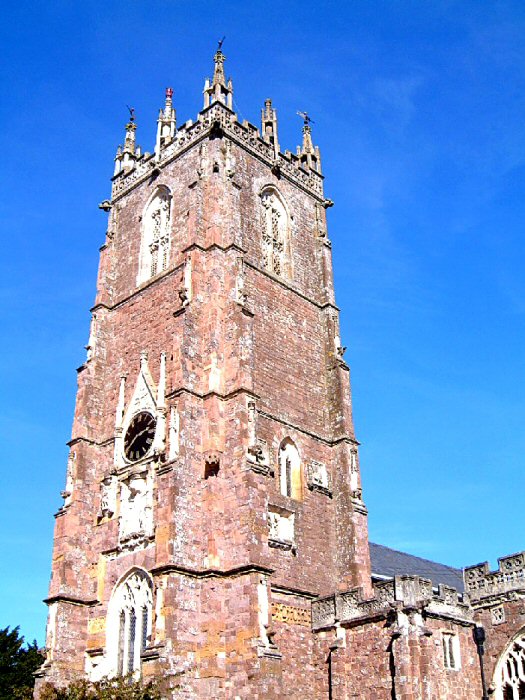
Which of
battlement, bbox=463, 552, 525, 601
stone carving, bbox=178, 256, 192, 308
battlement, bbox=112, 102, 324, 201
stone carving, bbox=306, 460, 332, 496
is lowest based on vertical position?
battlement, bbox=463, 552, 525, 601

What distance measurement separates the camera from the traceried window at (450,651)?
76.8 feet

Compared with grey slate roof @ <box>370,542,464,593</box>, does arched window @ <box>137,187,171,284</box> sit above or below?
above

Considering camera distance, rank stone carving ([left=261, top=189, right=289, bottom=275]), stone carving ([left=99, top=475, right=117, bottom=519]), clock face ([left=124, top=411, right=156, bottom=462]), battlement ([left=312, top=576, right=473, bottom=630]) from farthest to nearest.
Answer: stone carving ([left=261, top=189, right=289, bottom=275]), clock face ([left=124, top=411, right=156, bottom=462]), stone carving ([left=99, top=475, right=117, bottom=519]), battlement ([left=312, top=576, right=473, bottom=630])

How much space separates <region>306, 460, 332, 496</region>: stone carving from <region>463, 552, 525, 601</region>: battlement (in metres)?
6.15

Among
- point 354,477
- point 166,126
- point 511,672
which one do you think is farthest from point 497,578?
point 166,126

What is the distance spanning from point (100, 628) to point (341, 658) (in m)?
8.00

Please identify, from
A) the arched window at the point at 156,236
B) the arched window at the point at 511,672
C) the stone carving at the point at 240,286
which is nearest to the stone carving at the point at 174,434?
the stone carving at the point at 240,286

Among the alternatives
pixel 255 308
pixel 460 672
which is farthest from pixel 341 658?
pixel 255 308

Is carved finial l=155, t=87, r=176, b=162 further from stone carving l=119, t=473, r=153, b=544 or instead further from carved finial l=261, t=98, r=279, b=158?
stone carving l=119, t=473, r=153, b=544

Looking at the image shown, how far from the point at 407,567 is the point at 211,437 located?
14934 mm

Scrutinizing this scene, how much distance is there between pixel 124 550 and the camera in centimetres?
2684

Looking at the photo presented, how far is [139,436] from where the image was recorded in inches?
1130

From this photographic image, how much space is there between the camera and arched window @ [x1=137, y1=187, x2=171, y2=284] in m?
33.1

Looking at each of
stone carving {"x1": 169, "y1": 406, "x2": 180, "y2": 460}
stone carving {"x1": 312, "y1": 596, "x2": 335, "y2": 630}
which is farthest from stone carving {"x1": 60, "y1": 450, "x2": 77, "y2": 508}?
stone carving {"x1": 312, "y1": 596, "x2": 335, "y2": 630}
